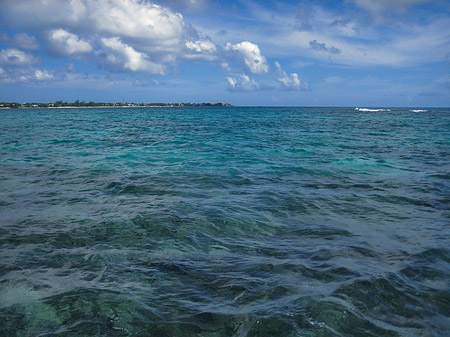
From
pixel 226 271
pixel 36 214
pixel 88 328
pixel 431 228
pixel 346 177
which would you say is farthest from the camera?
pixel 346 177

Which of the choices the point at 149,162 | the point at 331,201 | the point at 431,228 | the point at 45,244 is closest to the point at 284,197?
the point at 331,201

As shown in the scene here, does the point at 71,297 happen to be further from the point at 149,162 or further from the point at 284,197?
the point at 149,162

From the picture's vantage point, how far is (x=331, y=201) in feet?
28.6

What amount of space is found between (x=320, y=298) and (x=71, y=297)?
3.44 meters

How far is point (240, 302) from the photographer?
414 cm

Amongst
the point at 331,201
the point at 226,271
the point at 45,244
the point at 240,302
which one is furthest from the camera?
the point at 331,201

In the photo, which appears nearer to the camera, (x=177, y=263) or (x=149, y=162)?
(x=177, y=263)

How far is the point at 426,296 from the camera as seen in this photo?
14.2 ft

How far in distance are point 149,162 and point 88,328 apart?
39.1 feet

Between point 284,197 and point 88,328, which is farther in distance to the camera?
point 284,197

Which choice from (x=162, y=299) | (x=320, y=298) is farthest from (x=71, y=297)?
(x=320, y=298)

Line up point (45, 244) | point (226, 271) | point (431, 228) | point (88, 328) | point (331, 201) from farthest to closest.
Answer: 1. point (331, 201)
2. point (431, 228)
3. point (45, 244)
4. point (226, 271)
5. point (88, 328)

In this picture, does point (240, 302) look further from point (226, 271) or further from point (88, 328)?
point (88, 328)

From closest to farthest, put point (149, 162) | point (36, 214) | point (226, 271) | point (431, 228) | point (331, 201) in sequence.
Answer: point (226, 271) < point (431, 228) < point (36, 214) < point (331, 201) < point (149, 162)
